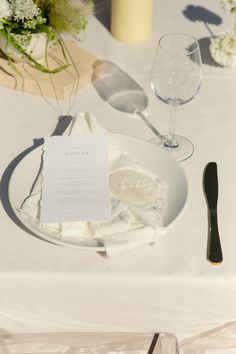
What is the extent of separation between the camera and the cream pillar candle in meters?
Answer: 1.43

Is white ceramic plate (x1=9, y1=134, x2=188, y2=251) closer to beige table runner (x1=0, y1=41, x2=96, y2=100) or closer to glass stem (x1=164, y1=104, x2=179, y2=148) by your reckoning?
glass stem (x1=164, y1=104, x2=179, y2=148)

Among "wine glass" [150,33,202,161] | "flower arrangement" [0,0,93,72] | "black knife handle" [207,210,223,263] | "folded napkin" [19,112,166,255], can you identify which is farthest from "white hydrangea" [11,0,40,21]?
"black knife handle" [207,210,223,263]

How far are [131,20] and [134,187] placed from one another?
61cm

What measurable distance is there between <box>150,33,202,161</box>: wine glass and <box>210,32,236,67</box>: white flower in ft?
0.72

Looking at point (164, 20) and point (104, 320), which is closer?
point (104, 320)

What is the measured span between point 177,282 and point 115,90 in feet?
1.90

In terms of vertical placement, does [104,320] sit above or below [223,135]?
below

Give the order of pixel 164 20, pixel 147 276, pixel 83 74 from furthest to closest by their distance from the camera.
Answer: pixel 164 20, pixel 83 74, pixel 147 276

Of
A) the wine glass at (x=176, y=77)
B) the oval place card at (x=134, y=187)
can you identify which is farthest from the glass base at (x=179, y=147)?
the oval place card at (x=134, y=187)

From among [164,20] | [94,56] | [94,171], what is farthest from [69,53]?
[94,171]

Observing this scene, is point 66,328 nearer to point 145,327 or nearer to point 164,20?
point 145,327

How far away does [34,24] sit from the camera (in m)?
1.23

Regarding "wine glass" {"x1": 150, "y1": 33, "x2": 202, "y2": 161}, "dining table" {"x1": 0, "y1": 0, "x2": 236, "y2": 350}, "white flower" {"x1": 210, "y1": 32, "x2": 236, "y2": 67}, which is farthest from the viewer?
"white flower" {"x1": 210, "y1": 32, "x2": 236, "y2": 67}

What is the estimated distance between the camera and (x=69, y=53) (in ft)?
4.53
